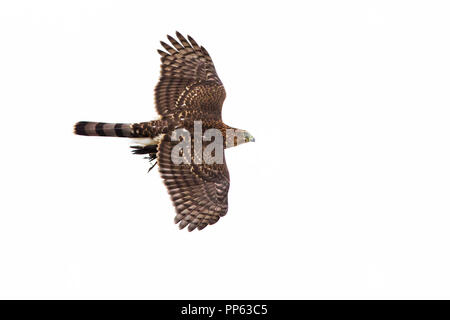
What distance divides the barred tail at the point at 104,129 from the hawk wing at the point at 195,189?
0.60 m

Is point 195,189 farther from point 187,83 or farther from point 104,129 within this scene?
point 187,83

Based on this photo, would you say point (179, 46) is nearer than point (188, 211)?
No

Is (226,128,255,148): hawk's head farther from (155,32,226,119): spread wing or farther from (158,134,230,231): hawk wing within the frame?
(158,134,230,231): hawk wing

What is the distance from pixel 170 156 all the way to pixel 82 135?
142 cm

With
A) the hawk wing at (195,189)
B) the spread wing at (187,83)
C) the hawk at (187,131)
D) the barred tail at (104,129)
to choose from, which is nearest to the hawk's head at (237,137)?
the hawk at (187,131)

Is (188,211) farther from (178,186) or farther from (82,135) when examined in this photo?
(82,135)

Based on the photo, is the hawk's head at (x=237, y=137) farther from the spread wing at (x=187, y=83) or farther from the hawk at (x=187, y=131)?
the spread wing at (x=187, y=83)

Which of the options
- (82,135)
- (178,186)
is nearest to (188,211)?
(178,186)

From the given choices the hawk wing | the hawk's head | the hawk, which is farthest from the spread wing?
the hawk wing

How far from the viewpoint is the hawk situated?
32.3 feet

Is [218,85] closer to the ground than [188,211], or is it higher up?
higher up

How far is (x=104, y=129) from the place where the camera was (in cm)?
1014

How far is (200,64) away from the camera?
1071 cm

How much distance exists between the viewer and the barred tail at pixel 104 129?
10117 millimetres
